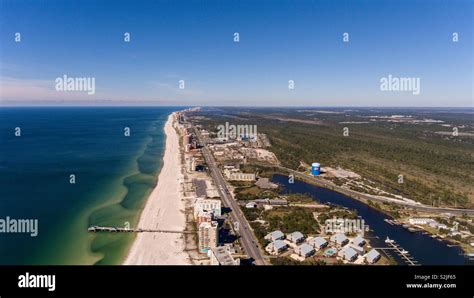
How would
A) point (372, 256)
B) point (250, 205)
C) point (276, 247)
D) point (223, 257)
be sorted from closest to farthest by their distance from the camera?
point (223, 257) < point (372, 256) < point (276, 247) < point (250, 205)

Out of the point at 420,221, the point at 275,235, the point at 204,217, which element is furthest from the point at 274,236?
the point at 420,221

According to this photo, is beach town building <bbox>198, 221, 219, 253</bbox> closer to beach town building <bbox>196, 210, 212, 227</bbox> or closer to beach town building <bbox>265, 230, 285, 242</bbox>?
beach town building <bbox>196, 210, 212, 227</bbox>

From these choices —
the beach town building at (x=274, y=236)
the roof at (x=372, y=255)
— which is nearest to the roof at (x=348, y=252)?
the roof at (x=372, y=255)

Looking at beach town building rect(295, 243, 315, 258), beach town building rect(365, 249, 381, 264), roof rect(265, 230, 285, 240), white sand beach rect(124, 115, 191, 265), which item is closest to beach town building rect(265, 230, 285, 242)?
roof rect(265, 230, 285, 240)

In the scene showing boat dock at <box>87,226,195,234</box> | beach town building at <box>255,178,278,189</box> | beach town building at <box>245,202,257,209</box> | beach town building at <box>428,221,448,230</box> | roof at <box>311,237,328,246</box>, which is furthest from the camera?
beach town building at <box>255,178,278,189</box>

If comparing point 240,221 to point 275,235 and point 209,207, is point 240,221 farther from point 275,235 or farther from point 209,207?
point 275,235
